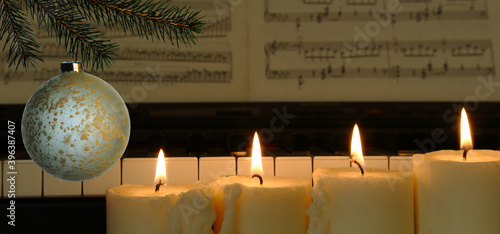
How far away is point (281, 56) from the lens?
141cm

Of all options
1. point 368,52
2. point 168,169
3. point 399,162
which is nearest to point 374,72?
point 368,52

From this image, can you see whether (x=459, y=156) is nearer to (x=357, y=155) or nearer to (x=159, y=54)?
(x=357, y=155)

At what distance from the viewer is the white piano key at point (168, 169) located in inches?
44.1

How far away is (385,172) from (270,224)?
0.78ft

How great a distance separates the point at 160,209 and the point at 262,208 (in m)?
0.17

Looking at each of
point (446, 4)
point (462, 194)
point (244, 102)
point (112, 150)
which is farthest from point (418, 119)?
point (112, 150)

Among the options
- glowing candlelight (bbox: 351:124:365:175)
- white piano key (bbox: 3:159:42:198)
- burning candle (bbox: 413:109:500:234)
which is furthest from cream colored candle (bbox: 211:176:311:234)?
white piano key (bbox: 3:159:42:198)

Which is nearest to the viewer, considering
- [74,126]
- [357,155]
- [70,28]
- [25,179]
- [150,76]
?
[74,126]

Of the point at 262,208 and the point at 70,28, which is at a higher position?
the point at 70,28

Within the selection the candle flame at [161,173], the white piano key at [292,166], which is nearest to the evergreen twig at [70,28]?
the candle flame at [161,173]

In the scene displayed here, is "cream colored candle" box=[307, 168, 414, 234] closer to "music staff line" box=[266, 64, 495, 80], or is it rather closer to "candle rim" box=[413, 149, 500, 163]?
"candle rim" box=[413, 149, 500, 163]

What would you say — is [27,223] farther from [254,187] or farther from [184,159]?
[254,187]

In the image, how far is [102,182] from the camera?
1124 millimetres

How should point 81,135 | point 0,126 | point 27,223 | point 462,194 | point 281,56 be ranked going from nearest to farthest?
point 81,135 → point 462,194 → point 27,223 → point 0,126 → point 281,56
